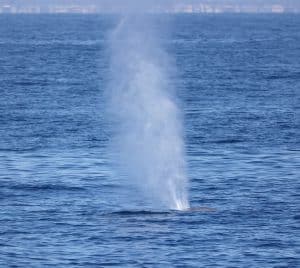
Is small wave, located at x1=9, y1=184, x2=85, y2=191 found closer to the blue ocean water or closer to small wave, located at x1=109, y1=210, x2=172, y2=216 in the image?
the blue ocean water

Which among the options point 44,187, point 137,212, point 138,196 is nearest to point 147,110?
point 138,196

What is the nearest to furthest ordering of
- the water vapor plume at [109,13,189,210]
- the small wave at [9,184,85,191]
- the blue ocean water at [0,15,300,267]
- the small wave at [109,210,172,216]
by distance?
the blue ocean water at [0,15,300,267]
the small wave at [109,210,172,216]
the water vapor plume at [109,13,189,210]
the small wave at [9,184,85,191]

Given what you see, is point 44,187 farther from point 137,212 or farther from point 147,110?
point 137,212

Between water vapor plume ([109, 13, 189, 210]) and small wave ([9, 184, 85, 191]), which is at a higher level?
water vapor plume ([109, 13, 189, 210])

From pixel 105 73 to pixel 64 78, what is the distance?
9876 millimetres

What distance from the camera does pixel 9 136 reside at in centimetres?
9244

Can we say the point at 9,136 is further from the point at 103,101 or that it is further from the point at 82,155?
the point at 103,101

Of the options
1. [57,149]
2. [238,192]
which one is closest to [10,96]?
[57,149]

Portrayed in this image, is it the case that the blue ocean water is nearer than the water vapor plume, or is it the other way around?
the blue ocean water

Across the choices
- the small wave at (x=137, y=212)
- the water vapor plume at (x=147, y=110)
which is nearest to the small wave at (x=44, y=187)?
the water vapor plume at (x=147, y=110)

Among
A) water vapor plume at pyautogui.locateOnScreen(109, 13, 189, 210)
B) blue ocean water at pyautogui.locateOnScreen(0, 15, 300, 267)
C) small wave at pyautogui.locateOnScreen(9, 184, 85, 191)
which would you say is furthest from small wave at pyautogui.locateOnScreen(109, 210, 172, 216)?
small wave at pyautogui.locateOnScreen(9, 184, 85, 191)

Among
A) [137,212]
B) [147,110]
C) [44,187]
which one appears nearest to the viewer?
[137,212]

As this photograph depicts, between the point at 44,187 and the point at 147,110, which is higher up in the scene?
the point at 147,110

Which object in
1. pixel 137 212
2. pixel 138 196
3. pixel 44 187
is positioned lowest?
pixel 138 196
